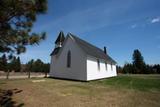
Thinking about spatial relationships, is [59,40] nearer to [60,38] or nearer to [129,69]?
[60,38]

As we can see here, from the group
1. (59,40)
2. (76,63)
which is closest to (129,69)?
(59,40)

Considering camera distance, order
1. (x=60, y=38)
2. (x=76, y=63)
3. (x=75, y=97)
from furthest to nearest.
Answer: (x=60, y=38) → (x=76, y=63) → (x=75, y=97)

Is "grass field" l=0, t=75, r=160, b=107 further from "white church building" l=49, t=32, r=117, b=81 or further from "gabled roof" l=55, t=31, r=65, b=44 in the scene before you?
"gabled roof" l=55, t=31, r=65, b=44

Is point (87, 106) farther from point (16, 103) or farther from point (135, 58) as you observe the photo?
point (135, 58)

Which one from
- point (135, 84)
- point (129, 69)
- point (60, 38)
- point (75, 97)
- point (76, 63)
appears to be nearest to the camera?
point (75, 97)

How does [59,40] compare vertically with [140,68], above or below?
above

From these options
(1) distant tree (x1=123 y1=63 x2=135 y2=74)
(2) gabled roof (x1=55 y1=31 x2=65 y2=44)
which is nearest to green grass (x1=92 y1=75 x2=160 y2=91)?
(2) gabled roof (x1=55 y1=31 x2=65 y2=44)

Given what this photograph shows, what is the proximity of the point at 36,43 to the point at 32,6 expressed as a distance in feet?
8.66

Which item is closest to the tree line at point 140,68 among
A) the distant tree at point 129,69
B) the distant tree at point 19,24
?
the distant tree at point 129,69

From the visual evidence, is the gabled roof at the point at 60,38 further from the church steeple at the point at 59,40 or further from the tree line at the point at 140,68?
the tree line at the point at 140,68

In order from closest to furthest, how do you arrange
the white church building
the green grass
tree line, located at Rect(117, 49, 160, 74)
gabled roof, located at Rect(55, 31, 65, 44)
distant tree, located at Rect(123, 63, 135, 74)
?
the green grass < the white church building < gabled roof, located at Rect(55, 31, 65, 44) < tree line, located at Rect(117, 49, 160, 74) < distant tree, located at Rect(123, 63, 135, 74)

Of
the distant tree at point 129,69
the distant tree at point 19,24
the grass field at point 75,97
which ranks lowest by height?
the grass field at point 75,97

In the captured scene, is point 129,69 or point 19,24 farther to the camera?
point 129,69

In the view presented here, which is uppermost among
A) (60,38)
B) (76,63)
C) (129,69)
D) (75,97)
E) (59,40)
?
(60,38)
